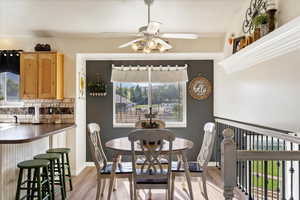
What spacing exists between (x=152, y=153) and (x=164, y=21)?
2.42 meters

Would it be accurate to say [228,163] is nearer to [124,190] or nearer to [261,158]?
[261,158]

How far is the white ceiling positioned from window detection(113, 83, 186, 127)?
148 cm

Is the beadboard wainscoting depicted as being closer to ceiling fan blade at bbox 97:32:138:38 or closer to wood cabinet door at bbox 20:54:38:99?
wood cabinet door at bbox 20:54:38:99

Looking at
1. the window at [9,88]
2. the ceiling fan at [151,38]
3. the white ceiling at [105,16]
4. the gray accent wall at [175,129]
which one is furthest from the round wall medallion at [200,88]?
the window at [9,88]

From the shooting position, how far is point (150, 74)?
19.0ft

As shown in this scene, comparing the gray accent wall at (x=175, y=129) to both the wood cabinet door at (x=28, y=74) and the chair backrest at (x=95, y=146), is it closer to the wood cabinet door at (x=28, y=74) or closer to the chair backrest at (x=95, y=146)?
the wood cabinet door at (x=28, y=74)

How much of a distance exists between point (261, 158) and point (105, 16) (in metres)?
3.50

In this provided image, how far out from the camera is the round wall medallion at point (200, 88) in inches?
228

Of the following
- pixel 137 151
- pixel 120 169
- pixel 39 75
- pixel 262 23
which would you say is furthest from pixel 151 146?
pixel 39 75

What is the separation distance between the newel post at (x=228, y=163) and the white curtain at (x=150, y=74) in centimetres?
408

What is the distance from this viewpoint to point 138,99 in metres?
5.99

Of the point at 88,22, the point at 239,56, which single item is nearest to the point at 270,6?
the point at 239,56

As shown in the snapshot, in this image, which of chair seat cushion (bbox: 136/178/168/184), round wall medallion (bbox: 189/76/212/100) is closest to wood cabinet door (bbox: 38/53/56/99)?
chair seat cushion (bbox: 136/178/168/184)

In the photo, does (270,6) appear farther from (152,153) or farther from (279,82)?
(152,153)
